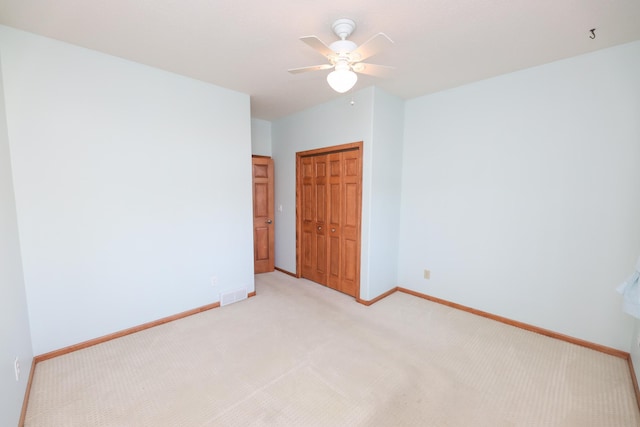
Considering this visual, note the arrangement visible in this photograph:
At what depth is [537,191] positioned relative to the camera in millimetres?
2662

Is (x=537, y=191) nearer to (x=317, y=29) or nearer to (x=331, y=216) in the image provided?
(x=331, y=216)

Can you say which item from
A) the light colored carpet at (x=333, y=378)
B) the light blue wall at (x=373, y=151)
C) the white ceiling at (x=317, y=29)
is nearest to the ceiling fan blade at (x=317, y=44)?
the white ceiling at (x=317, y=29)

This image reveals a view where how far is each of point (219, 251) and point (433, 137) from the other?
2.95 meters

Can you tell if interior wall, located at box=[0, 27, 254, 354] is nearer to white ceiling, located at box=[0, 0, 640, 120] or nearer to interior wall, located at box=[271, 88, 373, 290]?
white ceiling, located at box=[0, 0, 640, 120]

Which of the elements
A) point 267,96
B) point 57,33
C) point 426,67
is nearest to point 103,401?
point 57,33

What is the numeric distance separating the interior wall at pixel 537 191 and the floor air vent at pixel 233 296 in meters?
2.32

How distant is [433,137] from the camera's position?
3367mm

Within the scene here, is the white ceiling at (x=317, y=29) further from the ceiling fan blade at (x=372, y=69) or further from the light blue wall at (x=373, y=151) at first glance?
the light blue wall at (x=373, y=151)

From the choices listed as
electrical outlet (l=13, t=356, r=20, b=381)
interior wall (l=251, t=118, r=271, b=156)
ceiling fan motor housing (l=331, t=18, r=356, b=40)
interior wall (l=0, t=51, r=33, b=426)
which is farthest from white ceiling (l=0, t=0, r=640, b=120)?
electrical outlet (l=13, t=356, r=20, b=381)

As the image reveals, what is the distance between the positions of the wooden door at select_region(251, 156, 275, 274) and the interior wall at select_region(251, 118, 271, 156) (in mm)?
236

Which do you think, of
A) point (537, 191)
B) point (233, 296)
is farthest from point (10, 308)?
point (537, 191)

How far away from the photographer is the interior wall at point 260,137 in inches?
177

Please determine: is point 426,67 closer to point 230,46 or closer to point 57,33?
point 230,46

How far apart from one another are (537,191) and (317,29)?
2.50 m
